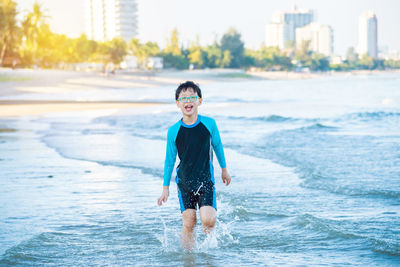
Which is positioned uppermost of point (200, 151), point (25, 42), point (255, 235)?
Answer: point (25, 42)

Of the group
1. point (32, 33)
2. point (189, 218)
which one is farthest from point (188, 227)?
point (32, 33)

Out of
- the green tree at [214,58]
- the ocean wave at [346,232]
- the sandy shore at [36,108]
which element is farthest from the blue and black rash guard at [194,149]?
the green tree at [214,58]

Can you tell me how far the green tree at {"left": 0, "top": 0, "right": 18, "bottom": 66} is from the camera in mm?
74125

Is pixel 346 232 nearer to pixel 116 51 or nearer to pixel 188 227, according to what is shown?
pixel 188 227

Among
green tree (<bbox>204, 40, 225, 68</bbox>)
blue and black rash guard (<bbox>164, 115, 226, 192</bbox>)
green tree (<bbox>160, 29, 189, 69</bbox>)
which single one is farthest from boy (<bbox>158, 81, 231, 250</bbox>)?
green tree (<bbox>204, 40, 225, 68</bbox>)

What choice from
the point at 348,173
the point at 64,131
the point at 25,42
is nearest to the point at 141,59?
the point at 25,42

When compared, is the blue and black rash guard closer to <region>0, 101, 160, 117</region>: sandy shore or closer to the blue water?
the blue water

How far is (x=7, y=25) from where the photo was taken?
7444 centimetres

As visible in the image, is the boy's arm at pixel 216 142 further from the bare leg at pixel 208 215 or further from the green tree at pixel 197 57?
the green tree at pixel 197 57

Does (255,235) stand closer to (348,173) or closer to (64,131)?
(348,173)

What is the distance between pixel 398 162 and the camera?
9680 mm

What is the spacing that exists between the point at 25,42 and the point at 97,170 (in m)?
80.9

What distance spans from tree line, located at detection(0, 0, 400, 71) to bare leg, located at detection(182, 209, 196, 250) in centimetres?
6883

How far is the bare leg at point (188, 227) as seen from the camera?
15.7 feet
